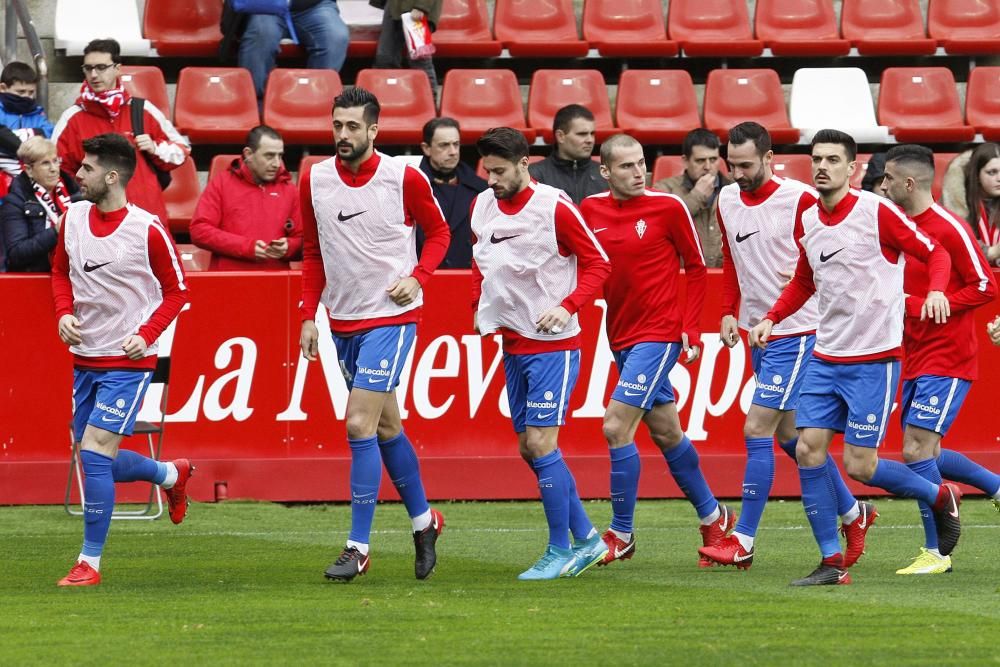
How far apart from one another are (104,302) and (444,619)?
8.88 feet

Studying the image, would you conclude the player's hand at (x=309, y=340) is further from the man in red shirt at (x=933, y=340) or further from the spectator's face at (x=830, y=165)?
the man in red shirt at (x=933, y=340)

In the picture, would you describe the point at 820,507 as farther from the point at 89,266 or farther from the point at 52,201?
the point at 52,201

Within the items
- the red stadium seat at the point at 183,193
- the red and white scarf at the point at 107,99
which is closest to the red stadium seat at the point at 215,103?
the red stadium seat at the point at 183,193

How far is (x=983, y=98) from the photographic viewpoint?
56.6 ft

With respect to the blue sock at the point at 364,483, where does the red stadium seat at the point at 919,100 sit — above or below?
above

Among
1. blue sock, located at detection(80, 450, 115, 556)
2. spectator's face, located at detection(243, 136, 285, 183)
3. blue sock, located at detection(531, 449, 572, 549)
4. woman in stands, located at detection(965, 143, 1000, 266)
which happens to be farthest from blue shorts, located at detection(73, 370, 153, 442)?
woman in stands, located at detection(965, 143, 1000, 266)

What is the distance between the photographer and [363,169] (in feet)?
28.6

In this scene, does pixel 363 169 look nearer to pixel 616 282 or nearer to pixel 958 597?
pixel 616 282

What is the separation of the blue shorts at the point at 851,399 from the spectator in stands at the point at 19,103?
289 inches

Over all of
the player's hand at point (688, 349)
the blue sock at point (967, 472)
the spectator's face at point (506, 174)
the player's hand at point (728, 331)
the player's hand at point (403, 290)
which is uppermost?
the spectator's face at point (506, 174)

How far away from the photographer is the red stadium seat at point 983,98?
1714cm

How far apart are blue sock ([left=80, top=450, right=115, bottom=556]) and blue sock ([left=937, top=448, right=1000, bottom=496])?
455 cm

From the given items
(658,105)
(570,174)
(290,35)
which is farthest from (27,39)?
(658,105)

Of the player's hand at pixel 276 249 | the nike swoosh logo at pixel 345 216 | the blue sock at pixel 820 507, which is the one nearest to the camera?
the blue sock at pixel 820 507
